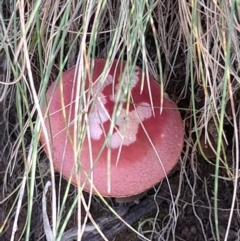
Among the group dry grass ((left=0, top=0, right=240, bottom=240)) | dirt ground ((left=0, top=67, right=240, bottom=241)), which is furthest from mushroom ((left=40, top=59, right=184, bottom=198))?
dirt ground ((left=0, top=67, right=240, bottom=241))

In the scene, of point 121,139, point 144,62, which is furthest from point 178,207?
point 144,62

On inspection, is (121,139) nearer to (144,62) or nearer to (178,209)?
(144,62)

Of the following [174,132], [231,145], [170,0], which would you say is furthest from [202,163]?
[170,0]

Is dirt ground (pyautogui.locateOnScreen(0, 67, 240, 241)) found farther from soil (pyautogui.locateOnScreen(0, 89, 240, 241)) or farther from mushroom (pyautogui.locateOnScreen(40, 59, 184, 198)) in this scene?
mushroom (pyautogui.locateOnScreen(40, 59, 184, 198))

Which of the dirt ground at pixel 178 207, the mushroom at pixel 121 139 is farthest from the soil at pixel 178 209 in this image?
the mushroom at pixel 121 139

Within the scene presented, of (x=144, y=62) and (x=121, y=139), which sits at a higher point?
(x=144, y=62)

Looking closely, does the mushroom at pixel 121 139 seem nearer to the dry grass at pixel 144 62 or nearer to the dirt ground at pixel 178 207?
the dry grass at pixel 144 62
